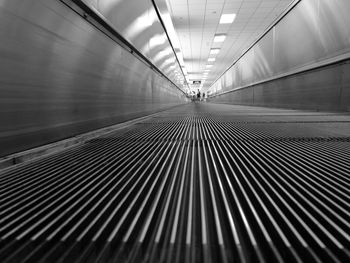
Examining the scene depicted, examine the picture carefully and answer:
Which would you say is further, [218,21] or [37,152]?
[218,21]

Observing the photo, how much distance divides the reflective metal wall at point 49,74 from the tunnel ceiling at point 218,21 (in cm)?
611

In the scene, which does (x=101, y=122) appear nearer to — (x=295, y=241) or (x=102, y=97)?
(x=102, y=97)

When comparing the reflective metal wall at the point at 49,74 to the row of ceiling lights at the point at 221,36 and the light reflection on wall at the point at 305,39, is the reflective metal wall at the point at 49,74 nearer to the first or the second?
the light reflection on wall at the point at 305,39

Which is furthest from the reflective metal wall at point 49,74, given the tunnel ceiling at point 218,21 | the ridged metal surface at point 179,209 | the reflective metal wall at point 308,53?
the tunnel ceiling at point 218,21

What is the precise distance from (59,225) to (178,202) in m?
0.29

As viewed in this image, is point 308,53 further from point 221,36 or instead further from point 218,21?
point 221,36

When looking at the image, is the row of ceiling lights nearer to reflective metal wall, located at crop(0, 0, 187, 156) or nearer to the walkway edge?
reflective metal wall, located at crop(0, 0, 187, 156)

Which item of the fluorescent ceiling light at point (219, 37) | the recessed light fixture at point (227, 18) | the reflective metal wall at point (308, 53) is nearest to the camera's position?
the reflective metal wall at point (308, 53)

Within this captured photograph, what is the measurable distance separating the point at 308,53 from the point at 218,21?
15.8ft

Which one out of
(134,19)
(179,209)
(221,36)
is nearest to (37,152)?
(179,209)

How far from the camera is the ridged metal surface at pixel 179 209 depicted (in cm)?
43

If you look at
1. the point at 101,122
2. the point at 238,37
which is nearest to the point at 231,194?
the point at 101,122

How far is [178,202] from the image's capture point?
644 millimetres

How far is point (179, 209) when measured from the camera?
60 cm
